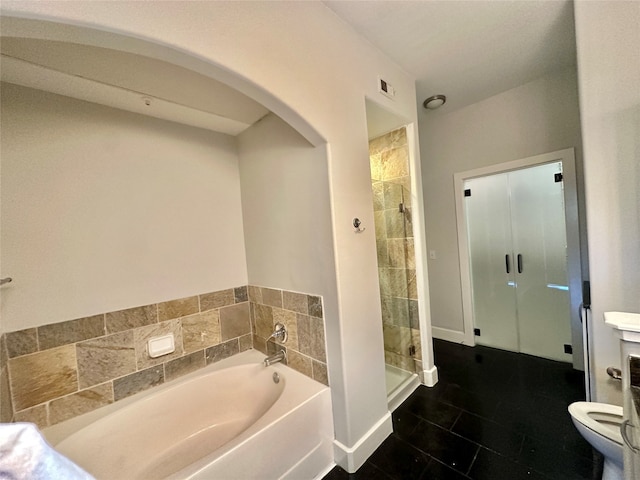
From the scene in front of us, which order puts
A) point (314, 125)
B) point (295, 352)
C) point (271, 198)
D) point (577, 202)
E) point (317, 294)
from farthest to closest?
point (577, 202) → point (271, 198) → point (295, 352) → point (317, 294) → point (314, 125)

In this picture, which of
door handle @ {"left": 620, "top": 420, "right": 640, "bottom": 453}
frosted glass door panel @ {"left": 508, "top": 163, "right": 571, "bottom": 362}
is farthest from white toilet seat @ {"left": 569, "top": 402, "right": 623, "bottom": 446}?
frosted glass door panel @ {"left": 508, "top": 163, "right": 571, "bottom": 362}

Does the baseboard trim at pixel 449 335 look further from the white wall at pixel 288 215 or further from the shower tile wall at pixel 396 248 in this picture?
the white wall at pixel 288 215

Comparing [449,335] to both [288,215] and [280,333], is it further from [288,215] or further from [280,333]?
[288,215]

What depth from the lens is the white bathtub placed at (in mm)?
1239

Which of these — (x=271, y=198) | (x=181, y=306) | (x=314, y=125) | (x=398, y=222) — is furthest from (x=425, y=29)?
(x=181, y=306)

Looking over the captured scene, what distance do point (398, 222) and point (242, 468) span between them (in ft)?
6.91

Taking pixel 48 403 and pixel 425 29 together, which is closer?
pixel 48 403

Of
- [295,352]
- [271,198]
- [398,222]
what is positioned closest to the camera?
[295,352]

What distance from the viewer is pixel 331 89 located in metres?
1.47

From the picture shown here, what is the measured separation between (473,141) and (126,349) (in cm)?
377

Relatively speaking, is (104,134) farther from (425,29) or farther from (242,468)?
(425,29)

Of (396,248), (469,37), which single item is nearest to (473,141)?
(469,37)

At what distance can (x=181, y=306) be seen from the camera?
6.13 ft

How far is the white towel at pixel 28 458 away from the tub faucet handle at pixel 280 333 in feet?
4.50
